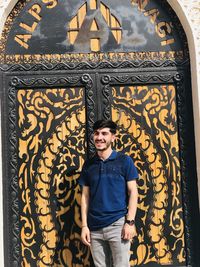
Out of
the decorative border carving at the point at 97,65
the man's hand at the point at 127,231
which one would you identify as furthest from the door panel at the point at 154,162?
the man's hand at the point at 127,231

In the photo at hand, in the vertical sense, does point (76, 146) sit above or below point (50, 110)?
below

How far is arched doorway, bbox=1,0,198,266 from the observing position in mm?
3789

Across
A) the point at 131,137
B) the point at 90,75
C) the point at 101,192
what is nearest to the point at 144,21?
the point at 90,75

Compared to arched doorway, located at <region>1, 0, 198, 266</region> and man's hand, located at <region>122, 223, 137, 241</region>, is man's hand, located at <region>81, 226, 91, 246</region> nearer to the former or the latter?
man's hand, located at <region>122, 223, 137, 241</region>

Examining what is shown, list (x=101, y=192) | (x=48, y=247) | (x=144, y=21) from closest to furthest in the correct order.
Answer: (x=101, y=192), (x=48, y=247), (x=144, y=21)

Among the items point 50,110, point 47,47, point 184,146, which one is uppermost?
point 47,47

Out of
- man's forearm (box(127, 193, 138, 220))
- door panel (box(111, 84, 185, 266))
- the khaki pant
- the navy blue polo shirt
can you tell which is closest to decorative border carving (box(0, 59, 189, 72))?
door panel (box(111, 84, 185, 266))

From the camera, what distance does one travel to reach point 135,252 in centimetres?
383

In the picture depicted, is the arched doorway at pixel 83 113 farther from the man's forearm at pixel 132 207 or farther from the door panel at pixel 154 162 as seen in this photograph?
the man's forearm at pixel 132 207

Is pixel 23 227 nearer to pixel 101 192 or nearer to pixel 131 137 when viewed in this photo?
pixel 101 192

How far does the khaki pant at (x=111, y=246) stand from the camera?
317 cm

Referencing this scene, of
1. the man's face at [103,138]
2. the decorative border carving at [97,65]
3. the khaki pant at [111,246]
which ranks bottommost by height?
the khaki pant at [111,246]

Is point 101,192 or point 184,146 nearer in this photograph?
point 101,192

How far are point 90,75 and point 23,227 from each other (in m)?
1.34
